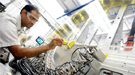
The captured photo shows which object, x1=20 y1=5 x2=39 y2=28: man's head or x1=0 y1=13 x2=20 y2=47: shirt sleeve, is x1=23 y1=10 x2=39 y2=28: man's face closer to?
x1=20 y1=5 x2=39 y2=28: man's head

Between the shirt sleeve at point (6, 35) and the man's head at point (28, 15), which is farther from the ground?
the man's head at point (28, 15)

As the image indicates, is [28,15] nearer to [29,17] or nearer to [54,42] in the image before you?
[29,17]

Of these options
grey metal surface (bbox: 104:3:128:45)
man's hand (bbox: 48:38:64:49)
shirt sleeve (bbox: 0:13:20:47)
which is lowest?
shirt sleeve (bbox: 0:13:20:47)

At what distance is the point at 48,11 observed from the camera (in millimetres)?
2920

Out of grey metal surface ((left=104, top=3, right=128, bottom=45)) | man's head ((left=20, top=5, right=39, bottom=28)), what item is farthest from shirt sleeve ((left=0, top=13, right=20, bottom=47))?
grey metal surface ((left=104, top=3, right=128, bottom=45))

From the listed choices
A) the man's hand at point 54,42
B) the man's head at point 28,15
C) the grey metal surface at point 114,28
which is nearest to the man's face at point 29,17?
the man's head at point 28,15

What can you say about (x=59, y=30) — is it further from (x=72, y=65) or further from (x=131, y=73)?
(x=131, y=73)

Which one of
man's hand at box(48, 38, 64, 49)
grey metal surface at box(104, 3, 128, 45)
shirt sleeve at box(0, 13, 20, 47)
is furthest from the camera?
grey metal surface at box(104, 3, 128, 45)

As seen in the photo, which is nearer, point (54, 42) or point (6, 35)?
point (6, 35)

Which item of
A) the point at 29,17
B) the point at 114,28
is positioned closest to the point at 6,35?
the point at 29,17

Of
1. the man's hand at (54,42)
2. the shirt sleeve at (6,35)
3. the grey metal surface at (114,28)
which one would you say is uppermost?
the grey metal surface at (114,28)

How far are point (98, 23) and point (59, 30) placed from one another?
991 millimetres

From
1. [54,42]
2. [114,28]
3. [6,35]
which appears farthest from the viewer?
[114,28]

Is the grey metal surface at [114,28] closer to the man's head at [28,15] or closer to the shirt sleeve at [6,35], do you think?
the man's head at [28,15]
